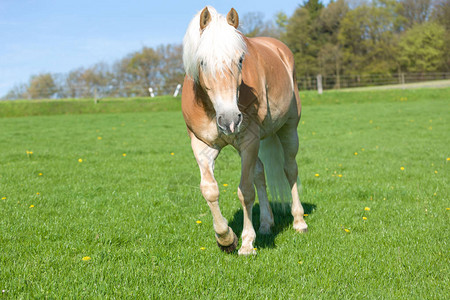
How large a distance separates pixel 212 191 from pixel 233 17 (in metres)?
1.45

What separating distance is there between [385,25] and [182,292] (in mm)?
59347

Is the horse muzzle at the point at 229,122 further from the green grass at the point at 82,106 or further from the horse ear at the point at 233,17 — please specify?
the green grass at the point at 82,106

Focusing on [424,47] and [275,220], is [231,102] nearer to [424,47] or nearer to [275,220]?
[275,220]

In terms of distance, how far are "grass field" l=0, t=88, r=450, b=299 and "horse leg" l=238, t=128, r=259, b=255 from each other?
15cm

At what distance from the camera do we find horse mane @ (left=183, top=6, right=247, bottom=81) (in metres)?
2.70

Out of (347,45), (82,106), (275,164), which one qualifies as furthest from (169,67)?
(275,164)

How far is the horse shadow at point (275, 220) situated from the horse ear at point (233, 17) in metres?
2.07

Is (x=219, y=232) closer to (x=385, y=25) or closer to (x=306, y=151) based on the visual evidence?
(x=306, y=151)

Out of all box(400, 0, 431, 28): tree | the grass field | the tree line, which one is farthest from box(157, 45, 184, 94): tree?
box(400, 0, 431, 28): tree

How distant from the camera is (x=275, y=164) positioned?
4566 mm

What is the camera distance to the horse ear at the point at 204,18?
2854 mm

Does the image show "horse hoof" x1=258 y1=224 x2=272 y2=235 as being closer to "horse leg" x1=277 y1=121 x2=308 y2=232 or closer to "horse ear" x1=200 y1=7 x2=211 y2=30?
"horse leg" x1=277 y1=121 x2=308 y2=232

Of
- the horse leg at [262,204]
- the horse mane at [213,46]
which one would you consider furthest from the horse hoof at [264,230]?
the horse mane at [213,46]

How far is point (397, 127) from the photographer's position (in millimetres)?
13766
